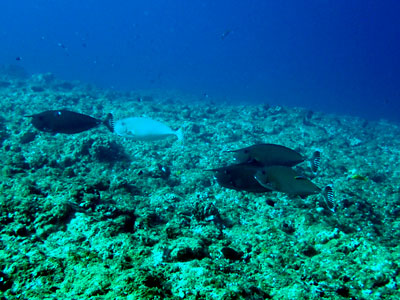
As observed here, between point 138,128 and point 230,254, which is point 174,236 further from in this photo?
point 138,128

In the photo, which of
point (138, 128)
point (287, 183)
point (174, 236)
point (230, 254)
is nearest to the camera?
point (230, 254)

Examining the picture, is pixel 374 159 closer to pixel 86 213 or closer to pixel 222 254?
pixel 222 254

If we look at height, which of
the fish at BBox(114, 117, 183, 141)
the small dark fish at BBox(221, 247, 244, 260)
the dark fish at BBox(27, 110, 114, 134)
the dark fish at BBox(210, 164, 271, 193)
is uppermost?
the fish at BBox(114, 117, 183, 141)

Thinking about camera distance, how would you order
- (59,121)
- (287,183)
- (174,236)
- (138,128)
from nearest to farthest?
(174,236) < (287,183) < (59,121) < (138,128)

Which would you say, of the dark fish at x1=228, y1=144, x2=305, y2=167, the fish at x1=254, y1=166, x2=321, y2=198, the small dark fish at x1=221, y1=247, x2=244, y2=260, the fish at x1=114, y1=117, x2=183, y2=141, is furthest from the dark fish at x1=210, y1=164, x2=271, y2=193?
the fish at x1=114, y1=117, x2=183, y2=141

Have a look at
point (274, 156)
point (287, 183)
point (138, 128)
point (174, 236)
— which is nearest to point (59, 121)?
point (138, 128)

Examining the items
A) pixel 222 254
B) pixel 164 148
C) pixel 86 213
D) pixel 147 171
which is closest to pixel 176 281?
pixel 222 254

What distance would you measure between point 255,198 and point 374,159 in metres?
A: 7.01

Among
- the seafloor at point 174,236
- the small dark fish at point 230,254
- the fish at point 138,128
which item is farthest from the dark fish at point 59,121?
the small dark fish at point 230,254

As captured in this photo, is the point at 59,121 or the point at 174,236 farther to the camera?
the point at 59,121

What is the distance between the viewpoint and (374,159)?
9.35 m

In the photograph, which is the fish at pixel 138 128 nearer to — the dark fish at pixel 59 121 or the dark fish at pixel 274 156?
the dark fish at pixel 59 121

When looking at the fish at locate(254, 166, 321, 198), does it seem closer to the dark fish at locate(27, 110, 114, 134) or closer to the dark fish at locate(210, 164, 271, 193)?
the dark fish at locate(210, 164, 271, 193)

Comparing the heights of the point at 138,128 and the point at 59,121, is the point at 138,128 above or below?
above
